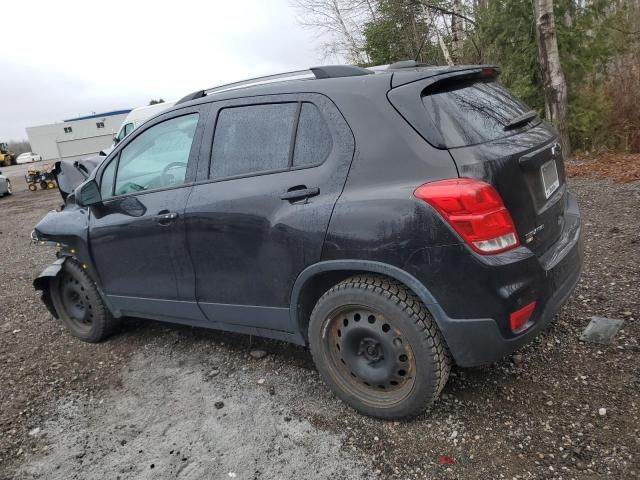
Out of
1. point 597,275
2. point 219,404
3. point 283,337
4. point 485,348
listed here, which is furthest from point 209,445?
point 597,275

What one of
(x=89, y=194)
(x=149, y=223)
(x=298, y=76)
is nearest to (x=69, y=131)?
(x=89, y=194)

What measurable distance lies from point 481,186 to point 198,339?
2729 millimetres

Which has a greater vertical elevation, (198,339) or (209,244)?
(209,244)

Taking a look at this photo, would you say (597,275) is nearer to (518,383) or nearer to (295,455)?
(518,383)

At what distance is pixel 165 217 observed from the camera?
3.32 meters

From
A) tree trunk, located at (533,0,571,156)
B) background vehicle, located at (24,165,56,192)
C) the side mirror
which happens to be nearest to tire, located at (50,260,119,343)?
the side mirror

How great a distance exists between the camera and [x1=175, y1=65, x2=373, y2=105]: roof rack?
9.61 ft

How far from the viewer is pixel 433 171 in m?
2.38

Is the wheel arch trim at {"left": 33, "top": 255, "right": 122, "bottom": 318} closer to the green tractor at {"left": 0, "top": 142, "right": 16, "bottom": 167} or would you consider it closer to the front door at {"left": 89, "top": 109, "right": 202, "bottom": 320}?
the front door at {"left": 89, "top": 109, "right": 202, "bottom": 320}

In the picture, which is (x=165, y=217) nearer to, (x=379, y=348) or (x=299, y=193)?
(x=299, y=193)

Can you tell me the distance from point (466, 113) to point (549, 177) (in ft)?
2.09

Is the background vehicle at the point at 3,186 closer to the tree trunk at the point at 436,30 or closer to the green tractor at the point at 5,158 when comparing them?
the tree trunk at the point at 436,30

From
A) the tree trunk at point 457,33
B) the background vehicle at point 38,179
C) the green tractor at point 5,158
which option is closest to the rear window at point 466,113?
the tree trunk at point 457,33

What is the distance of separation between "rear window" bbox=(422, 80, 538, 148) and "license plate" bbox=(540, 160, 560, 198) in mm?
288
